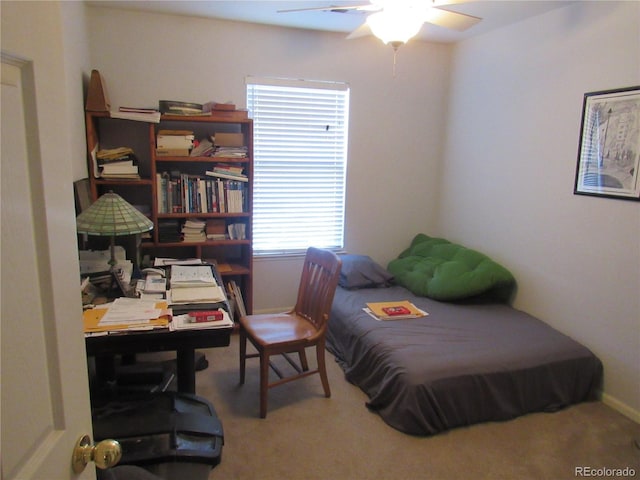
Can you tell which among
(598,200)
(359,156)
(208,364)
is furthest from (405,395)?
(359,156)

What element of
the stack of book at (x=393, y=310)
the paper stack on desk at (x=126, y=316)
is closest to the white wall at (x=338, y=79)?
the stack of book at (x=393, y=310)

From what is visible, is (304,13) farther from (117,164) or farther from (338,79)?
(117,164)

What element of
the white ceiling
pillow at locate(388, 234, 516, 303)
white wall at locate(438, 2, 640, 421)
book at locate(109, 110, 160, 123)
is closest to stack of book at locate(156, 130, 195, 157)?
book at locate(109, 110, 160, 123)

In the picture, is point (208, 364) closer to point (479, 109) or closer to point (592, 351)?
point (592, 351)

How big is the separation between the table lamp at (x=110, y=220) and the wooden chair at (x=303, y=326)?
910mm

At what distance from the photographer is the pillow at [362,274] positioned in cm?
369

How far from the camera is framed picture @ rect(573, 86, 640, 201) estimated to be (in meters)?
2.51

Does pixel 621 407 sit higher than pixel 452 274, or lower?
lower

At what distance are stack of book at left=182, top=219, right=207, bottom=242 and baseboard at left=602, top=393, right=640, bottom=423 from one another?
116 inches

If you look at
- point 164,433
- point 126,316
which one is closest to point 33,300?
point 126,316

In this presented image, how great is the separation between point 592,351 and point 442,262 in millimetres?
1277

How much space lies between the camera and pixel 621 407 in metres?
2.63

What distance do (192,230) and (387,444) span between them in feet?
6.85

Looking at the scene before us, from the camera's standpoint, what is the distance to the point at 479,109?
3758mm
